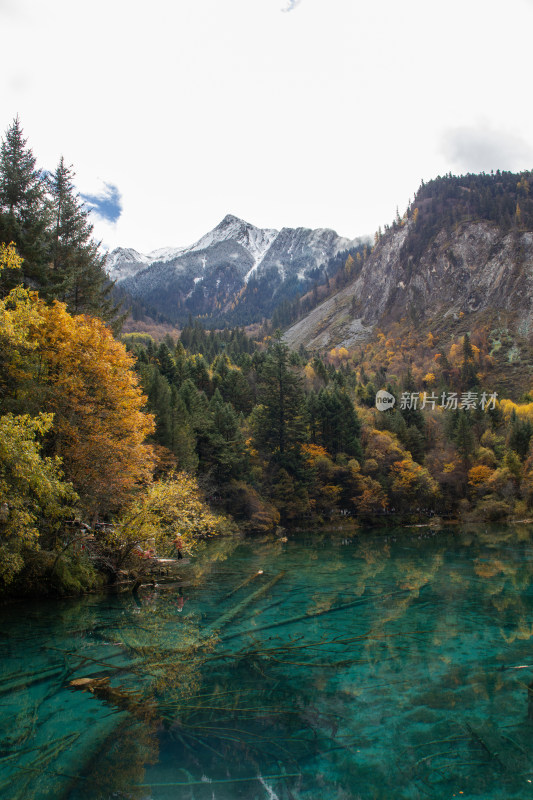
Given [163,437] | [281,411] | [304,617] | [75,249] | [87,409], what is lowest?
[304,617]

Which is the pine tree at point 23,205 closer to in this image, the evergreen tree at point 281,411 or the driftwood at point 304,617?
the driftwood at point 304,617

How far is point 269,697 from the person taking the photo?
31.6 ft

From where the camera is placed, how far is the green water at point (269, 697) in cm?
688

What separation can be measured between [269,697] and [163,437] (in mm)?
37493

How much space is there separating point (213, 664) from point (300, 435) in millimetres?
48698

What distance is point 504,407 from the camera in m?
96.4

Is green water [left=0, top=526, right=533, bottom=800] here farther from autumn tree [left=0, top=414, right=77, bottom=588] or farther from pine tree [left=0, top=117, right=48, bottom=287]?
pine tree [left=0, top=117, right=48, bottom=287]

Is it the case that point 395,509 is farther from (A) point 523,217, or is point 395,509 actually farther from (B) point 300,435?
(A) point 523,217

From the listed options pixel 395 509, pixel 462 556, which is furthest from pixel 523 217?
pixel 462 556

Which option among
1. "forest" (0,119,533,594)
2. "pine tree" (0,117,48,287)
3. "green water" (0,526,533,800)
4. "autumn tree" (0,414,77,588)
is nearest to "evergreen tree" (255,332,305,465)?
"forest" (0,119,533,594)

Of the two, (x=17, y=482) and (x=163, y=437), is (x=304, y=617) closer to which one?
(x=17, y=482)

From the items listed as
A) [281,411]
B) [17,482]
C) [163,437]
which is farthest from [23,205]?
[281,411]

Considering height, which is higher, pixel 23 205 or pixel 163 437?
pixel 23 205

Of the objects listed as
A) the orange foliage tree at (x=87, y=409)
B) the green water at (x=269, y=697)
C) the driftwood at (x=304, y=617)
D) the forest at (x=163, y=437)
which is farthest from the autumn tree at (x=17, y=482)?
the driftwood at (x=304, y=617)
